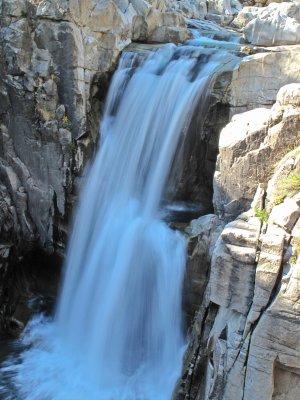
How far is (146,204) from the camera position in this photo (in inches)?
365

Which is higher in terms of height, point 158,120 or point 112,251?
point 158,120

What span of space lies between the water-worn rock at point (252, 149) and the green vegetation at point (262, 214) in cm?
66

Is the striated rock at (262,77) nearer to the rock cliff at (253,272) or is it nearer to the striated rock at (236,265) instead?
the rock cliff at (253,272)

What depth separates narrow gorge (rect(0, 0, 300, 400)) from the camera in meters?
5.81

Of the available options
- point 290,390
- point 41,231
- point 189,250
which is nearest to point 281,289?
point 290,390

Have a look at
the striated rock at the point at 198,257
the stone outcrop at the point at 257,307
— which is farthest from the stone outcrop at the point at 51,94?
the stone outcrop at the point at 257,307

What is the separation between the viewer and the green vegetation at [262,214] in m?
5.88

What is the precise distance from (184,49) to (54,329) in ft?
22.5

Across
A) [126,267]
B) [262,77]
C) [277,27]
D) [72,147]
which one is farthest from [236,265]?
[277,27]

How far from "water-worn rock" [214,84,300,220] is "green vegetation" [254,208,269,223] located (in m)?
0.66

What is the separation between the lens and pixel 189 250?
752cm

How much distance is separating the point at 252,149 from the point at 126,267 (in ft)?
10.5

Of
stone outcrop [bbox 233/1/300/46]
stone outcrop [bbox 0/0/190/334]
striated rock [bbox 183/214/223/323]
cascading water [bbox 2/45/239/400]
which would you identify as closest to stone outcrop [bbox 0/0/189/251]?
stone outcrop [bbox 0/0/190/334]

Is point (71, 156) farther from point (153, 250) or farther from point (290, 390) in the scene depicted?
point (290, 390)
